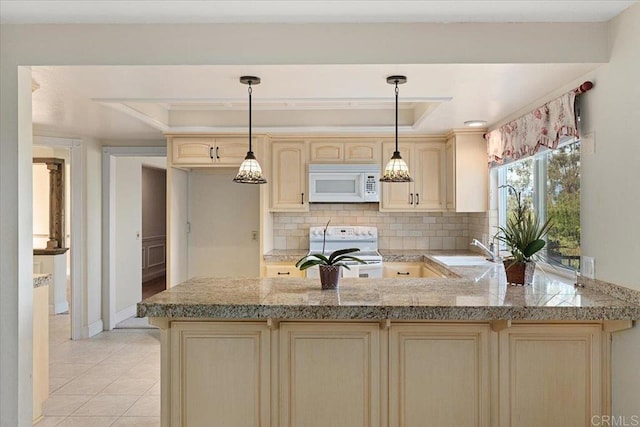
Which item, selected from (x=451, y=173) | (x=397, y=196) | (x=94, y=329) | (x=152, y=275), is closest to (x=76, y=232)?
(x=94, y=329)

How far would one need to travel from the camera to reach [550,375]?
7.47 feet

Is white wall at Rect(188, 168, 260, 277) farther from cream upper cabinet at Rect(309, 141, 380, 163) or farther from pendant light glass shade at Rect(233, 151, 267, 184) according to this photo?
pendant light glass shade at Rect(233, 151, 267, 184)

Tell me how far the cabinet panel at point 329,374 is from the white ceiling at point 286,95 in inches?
55.2

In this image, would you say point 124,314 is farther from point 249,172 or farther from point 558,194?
point 558,194

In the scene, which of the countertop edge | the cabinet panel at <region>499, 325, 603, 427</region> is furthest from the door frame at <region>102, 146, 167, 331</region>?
the cabinet panel at <region>499, 325, 603, 427</region>

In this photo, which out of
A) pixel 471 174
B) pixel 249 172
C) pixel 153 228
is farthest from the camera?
pixel 153 228

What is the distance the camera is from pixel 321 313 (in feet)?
6.94

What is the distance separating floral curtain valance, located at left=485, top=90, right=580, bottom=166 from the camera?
2.71 m

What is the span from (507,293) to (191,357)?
1640 millimetres

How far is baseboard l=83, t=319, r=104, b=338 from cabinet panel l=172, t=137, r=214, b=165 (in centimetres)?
202

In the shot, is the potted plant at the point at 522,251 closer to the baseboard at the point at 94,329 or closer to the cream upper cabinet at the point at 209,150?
the cream upper cabinet at the point at 209,150

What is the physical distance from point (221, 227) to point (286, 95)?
2.44m

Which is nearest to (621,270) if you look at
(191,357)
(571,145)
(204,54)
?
(571,145)

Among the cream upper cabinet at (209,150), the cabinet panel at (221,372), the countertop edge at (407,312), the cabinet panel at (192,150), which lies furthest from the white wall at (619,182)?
the cabinet panel at (192,150)
